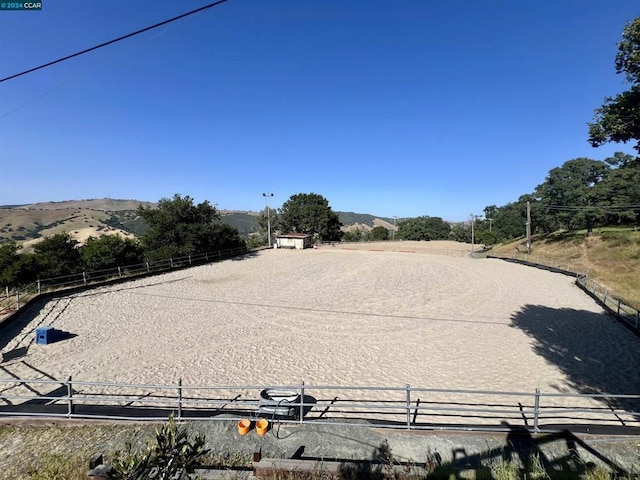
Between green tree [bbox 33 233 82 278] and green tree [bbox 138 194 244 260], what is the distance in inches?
220

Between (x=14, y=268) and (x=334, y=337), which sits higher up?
(x=14, y=268)

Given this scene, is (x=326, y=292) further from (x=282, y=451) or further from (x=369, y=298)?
(x=282, y=451)

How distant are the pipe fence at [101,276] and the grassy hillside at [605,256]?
1415 inches

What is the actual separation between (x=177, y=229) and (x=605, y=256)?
152ft

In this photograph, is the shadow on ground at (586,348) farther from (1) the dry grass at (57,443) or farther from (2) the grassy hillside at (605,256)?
(1) the dry grass at (57,443)

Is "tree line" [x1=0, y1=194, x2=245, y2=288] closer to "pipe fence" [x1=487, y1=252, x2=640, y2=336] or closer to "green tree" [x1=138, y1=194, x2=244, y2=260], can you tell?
"green tree" [x1=138, y1=194, x2=244, y2=260]

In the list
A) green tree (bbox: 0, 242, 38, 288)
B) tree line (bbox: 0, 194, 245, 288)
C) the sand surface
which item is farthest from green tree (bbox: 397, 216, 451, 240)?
green tree (bbox: 0, 242, 38, 288)

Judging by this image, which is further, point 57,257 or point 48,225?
point 48,225

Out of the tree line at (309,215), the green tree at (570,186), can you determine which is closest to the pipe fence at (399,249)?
the tree line at (309,215)

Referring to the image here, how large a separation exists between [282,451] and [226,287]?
→ 1866cm

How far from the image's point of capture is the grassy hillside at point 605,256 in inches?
1080

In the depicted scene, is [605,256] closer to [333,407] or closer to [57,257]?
[333,407]

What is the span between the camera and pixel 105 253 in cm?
2683

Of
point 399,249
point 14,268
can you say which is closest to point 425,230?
point 399,249
